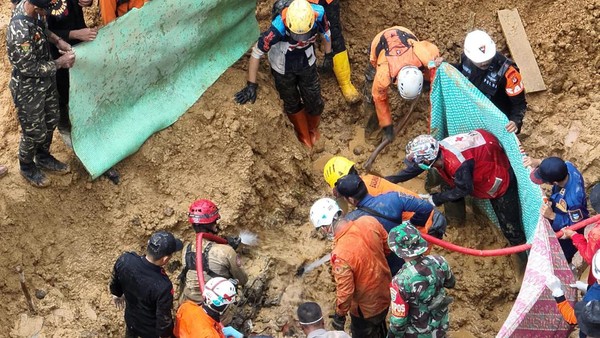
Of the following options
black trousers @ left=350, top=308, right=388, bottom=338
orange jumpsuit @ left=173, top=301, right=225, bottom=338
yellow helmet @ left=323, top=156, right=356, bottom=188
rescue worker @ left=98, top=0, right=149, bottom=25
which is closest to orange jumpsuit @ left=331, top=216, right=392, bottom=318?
black trousers @ left=350, top=308, right=388, bottom=338

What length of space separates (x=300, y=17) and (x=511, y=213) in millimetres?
2693

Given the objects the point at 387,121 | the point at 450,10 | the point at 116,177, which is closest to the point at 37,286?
the point at 116,177

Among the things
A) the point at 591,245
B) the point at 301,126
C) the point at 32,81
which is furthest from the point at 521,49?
the point at 32,81

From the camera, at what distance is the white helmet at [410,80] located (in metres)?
8.02

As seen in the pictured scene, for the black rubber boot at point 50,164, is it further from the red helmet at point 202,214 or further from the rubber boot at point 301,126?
the rubber boot at point 301,126

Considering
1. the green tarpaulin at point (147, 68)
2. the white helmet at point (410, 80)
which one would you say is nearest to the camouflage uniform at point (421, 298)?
the white helmet at point (410, 80)

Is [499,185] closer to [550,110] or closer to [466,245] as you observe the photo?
[466,245]

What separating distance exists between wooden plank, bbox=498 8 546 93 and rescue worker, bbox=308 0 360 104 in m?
1.80

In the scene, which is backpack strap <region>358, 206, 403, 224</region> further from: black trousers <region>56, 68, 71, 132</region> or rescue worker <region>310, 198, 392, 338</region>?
black trousers <region>56, 68, 71, 132</region>

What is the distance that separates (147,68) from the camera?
802 cm

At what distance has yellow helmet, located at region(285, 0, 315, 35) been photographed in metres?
7.92

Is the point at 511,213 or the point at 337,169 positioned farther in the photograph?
the point at 511,213

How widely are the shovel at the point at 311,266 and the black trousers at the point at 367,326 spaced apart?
0.91 m

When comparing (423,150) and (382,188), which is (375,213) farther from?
(423,150)
